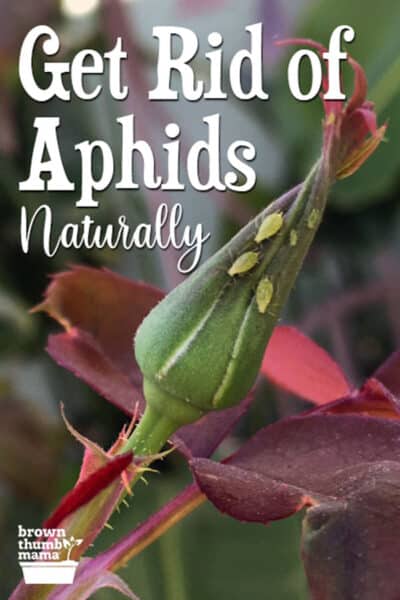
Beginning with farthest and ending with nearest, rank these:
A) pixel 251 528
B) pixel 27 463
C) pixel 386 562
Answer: pixel 27 463, pixel 251 528, pixel 386 562

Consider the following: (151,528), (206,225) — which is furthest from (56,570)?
(206,225)

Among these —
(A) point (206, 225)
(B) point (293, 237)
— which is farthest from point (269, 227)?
(A) point (206, 225)

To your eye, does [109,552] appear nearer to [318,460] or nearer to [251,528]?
[318,460]

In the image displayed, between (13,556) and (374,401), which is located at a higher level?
(374,401)

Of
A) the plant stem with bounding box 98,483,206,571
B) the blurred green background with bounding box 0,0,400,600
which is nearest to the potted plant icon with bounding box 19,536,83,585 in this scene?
the plant stem with bounding box 98,483,206,571

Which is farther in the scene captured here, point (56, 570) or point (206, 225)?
point (206, 225)

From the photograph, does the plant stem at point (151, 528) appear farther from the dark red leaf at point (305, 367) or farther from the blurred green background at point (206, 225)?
the blurred green background at point (206, 225)

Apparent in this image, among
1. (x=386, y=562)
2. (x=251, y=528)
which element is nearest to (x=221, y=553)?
(x=251, y=528)

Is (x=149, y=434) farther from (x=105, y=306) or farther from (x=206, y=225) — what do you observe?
(x=206, y=225)
